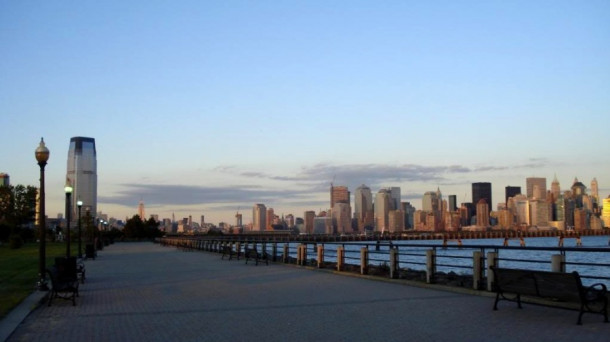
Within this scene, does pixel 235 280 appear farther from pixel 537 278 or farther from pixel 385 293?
Answer: pixel 537 278

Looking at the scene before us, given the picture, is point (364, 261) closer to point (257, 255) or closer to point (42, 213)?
point (42, 213)

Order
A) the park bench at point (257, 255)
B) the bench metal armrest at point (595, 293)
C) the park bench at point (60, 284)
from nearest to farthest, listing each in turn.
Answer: the bench metal armrest at point (595, 293)
the park bench at point (60, 284)
the park bench at point (257, 255)

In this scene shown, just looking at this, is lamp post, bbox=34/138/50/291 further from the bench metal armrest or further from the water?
the bench metal armrest

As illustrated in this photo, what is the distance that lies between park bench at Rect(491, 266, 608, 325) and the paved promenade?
356 mm

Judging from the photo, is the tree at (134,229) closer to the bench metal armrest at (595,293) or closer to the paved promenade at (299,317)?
the paved promenade at (299,317)

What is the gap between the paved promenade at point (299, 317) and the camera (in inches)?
396

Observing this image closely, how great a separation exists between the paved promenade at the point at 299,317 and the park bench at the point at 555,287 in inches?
14.0

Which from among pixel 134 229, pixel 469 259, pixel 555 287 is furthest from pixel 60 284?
pixel 134 229

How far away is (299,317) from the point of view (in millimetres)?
12102

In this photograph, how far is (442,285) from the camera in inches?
658

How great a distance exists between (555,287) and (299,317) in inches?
177

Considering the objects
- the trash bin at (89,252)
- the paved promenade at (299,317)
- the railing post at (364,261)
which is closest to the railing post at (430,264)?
the paved promenade at (299,317)

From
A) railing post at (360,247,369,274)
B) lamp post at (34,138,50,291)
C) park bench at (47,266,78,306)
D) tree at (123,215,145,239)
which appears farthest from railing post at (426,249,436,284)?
tree at (123,215,145,239)

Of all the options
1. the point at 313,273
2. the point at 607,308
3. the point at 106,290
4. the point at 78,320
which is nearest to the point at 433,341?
the point at 607,308
